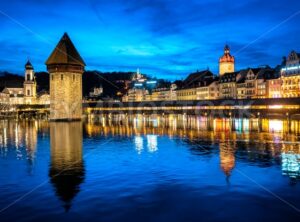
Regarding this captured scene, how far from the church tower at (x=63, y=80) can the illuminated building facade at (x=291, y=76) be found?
138 ft

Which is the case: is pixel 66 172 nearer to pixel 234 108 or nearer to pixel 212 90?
pixel 234 108

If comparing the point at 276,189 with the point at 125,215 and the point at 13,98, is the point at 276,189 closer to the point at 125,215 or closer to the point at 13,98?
the point at 125,215

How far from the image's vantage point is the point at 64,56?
5903 centimetres

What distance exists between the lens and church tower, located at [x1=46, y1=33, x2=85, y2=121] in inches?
2338

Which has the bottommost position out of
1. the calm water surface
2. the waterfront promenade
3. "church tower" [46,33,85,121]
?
the calm water surface

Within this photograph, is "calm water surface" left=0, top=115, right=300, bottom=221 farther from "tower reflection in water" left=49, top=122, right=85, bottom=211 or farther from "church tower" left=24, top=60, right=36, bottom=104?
"church tower" left=24, top=60, right=36, bottom=104

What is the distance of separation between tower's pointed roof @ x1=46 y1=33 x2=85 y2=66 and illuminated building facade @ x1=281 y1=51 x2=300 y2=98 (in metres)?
41.8

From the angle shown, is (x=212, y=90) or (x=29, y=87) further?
(x=29, y=87)

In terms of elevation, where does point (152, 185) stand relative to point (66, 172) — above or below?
below

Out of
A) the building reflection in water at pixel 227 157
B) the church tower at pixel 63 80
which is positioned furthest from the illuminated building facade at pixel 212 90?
the building reflection in water at pixel 227 157

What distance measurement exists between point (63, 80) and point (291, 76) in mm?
44972

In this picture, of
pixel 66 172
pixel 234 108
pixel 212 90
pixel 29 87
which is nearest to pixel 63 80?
pixel 234 108

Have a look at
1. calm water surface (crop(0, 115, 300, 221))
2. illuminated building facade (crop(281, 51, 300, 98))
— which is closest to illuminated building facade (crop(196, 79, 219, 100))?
illuminated building facade (crop(281, 51, 300, 98))

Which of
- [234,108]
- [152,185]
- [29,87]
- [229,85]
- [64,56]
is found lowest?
[152,185]
